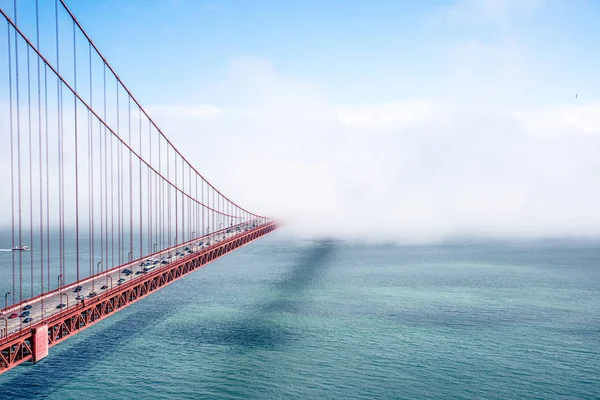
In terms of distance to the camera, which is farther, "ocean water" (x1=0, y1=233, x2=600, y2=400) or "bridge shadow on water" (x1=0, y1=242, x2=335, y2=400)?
"bridge shadow on water" (x1=0, y1=242, x2=335, y2=400)

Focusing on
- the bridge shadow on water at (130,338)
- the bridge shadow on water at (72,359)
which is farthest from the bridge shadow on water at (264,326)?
the bridge shadow on water at (72,359)

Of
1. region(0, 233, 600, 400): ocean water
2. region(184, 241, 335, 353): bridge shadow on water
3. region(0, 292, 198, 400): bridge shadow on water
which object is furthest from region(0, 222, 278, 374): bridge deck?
region(184, 241, 335, 353): bridge shadow on water

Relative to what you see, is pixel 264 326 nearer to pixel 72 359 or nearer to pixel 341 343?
pixel 341 343

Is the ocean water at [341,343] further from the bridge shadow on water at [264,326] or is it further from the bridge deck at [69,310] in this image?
the bridge deck at [69,310]

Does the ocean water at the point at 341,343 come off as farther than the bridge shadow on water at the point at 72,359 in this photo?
Yes

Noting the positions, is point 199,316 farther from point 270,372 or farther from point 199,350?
point 270,372

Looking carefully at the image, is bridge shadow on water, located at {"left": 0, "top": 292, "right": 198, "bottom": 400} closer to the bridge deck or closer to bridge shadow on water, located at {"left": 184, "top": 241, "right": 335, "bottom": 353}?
the bridge deck

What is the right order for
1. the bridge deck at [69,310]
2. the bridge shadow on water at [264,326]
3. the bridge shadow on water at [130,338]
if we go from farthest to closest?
the bridge shadow on water at [264,326] < the bridge shadow on water at [130,338] < the bridge deck at [69,310]
